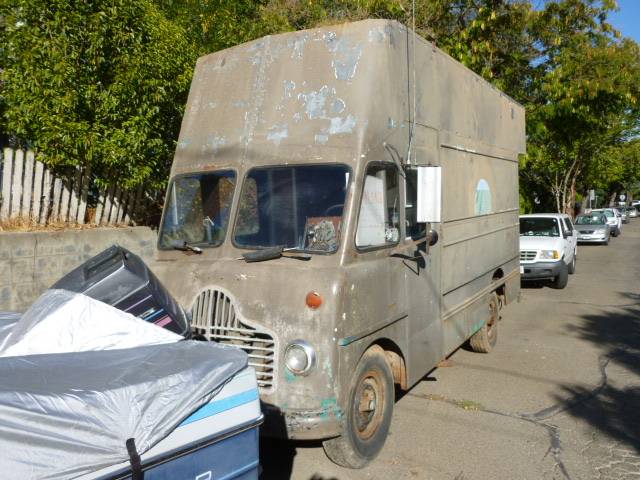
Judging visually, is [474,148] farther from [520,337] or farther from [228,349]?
[228,349]

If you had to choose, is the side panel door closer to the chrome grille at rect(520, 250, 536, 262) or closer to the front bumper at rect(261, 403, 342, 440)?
the front bumper at rect(261, 403, 342, 440)

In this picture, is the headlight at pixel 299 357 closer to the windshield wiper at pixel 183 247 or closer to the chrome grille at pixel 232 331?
the chrome grille at pixel 232 331

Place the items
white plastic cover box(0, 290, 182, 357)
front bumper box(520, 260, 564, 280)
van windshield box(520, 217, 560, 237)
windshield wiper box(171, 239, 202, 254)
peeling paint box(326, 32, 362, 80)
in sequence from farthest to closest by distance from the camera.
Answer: van windshield box(520, 217, 560, 237), front bumper box(520, 260, 564, 280), windshield wiper box(171, 239, 202, 254), peeling paint box(326, 32, 362, 80), white plastic cover box(0, 290, 182, 357)

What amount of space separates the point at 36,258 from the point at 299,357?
15.4ft

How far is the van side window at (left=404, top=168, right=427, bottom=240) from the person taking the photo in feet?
17.0

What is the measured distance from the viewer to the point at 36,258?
726 cm

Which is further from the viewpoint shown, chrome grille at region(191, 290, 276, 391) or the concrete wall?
the concrete wall

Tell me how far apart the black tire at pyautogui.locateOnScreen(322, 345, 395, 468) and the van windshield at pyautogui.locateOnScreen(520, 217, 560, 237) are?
1084cm

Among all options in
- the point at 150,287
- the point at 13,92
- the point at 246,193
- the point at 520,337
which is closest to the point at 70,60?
the point at 13,92

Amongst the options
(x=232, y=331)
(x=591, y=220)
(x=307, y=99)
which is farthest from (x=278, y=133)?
(x=591, y=220)

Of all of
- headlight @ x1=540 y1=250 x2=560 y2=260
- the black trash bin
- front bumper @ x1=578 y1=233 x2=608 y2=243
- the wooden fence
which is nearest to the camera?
the black trash bin

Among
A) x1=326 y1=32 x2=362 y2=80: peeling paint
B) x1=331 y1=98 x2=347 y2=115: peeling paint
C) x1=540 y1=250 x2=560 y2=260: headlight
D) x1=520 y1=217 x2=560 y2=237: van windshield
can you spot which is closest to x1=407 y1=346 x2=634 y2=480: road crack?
x1=331 y1=98 x2=347 y2=115: peeling paint

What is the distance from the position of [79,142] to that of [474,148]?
4759 mm

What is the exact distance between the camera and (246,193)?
15.7ft
